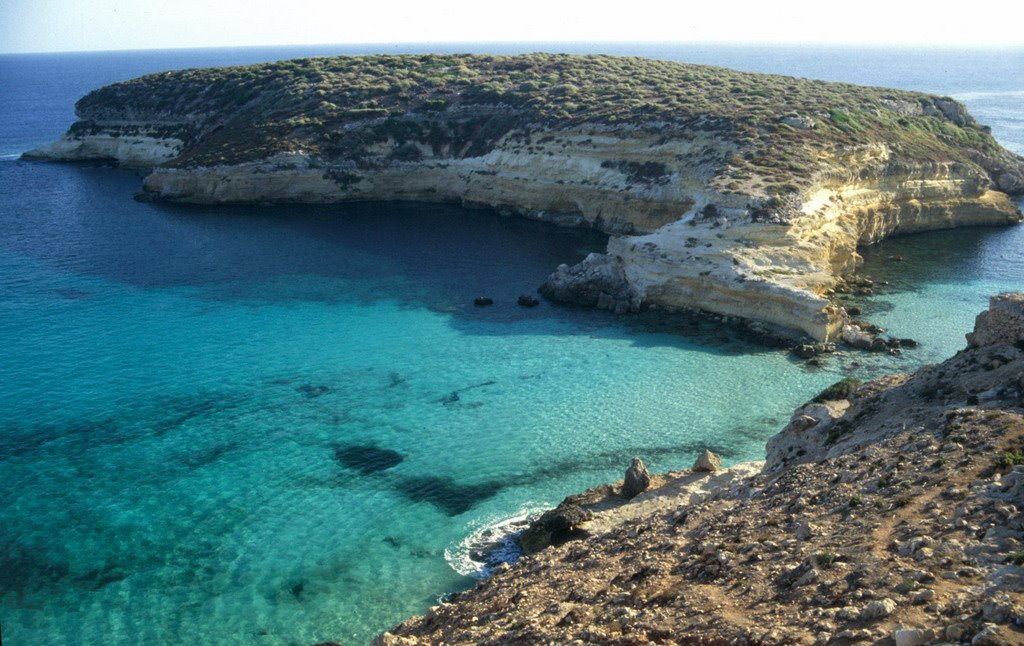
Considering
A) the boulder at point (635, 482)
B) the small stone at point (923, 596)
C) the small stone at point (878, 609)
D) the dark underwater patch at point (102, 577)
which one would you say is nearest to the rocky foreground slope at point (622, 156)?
the boulder at point (635, 482)

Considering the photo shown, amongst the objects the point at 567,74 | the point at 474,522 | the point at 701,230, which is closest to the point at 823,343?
the point at 701,230

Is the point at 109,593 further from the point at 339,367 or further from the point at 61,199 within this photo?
the point at 61,199

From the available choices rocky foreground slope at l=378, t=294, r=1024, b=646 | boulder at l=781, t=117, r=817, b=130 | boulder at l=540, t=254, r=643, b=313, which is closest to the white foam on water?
rocky foreground slope at l=378, t=294, r=1024, b=646

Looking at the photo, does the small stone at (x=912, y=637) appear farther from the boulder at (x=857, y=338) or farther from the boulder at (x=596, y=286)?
the boulder at (x=596, y=286)

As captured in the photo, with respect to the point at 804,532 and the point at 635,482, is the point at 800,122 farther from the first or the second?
the point at 804,532

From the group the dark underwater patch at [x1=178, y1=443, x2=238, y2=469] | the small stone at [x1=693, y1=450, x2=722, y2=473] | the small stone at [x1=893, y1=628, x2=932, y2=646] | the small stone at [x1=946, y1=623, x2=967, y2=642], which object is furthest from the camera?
the dark underwater patch at [x1=178, y1=443, x2=238, y2=469]

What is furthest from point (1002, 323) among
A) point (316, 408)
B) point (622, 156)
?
point (622, 156)

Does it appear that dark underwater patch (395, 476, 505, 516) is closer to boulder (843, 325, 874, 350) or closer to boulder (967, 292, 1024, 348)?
boulder (967, 292, 1024, 348)
